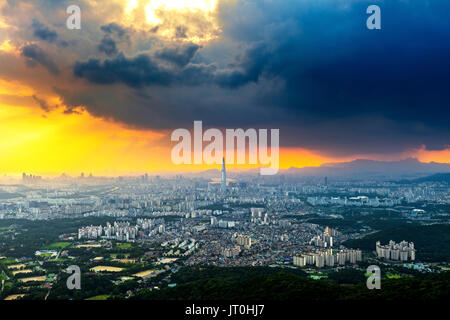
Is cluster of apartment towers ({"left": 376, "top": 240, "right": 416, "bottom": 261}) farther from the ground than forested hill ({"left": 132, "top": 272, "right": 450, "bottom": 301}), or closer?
closer

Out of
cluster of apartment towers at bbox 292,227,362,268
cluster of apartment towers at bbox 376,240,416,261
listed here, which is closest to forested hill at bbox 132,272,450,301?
cluster of apartment towers at bbox 292,227,362,268

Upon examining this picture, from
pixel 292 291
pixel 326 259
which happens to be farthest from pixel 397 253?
pixel 292 291

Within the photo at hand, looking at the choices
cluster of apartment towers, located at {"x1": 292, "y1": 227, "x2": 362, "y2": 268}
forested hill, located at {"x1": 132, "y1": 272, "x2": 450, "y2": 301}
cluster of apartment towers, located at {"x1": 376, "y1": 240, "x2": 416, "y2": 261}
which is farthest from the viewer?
cluster of apartment towers, located at {"x1": 376, "y1": 240, "x2": 416, "y2": 261}

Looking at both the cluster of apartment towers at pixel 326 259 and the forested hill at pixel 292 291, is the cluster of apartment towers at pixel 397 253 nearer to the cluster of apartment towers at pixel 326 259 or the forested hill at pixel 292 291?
the cluster of apartment towers at pixel 326 259

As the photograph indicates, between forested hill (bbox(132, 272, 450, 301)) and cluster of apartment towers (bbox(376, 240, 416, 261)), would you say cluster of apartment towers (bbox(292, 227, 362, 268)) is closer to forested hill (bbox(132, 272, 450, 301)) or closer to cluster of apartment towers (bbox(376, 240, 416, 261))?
cluster of apartment towers (bbox(376, 240, 416, 261))

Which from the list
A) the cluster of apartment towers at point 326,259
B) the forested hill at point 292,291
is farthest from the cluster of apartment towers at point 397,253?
the forested hill at point 292,291

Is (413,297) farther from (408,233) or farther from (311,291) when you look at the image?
(408,233)

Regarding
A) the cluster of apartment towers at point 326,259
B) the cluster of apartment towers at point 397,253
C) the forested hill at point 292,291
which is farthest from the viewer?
the cluster of apartment towers at point 397,253

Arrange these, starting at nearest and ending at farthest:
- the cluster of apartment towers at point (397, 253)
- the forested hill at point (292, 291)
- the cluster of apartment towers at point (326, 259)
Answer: the forested hill at point (292, 291) < the cluster of apartment towers at point (326, 259) < the cluster of apartment towers at point (397, 253)

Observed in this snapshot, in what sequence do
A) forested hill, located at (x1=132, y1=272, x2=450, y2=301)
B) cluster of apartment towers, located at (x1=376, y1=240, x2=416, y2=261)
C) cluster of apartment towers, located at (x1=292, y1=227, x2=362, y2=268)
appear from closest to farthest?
forested hill, located at (x1=132, y1=272, x2=450, y2=301), cluster of apartment towers, located at (x1=292, y1=227, x2=362, y2=268), cluster of apartment towers, located at (x1=376, y1=240, x2=416, y2=261)
